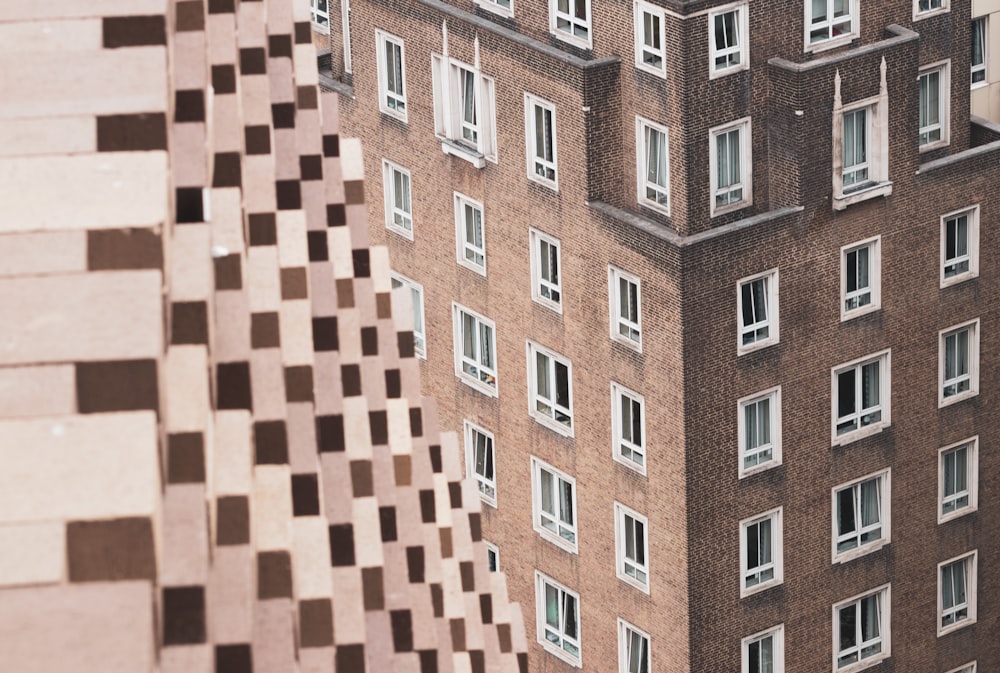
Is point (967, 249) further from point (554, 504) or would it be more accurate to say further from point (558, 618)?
point (558, 618)

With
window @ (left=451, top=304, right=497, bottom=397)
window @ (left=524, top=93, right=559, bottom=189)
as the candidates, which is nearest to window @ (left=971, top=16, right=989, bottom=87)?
window @ (left=524, top=93, right=559, bottom=189)

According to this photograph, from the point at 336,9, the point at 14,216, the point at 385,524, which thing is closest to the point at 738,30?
the point at 336,9

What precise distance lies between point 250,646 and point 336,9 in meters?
76.2

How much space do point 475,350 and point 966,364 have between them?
1728 centimetres

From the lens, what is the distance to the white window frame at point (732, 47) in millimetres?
73438

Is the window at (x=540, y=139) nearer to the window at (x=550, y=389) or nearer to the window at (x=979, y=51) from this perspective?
the window at (x=550, y=389)

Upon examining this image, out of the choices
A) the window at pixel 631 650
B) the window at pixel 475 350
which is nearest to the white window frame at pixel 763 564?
the window at pixel 631 650

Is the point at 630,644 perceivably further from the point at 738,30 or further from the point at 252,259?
the point at 252,259

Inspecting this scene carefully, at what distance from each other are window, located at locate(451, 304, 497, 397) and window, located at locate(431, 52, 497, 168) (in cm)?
606

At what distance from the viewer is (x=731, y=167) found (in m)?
77.1

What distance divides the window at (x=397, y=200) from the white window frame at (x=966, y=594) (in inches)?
897

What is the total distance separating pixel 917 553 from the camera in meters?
85.1

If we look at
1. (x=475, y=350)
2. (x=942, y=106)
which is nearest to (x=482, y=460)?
(x=475, y=350)

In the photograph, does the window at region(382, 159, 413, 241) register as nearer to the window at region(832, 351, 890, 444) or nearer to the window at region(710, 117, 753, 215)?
the window at region(710, 117, 753, 215)
